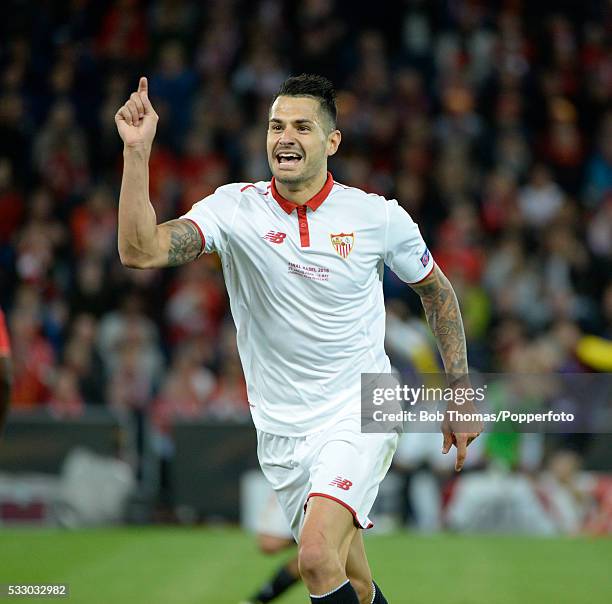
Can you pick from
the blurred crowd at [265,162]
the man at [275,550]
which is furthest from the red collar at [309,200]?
the blurred crowd at [265,162]

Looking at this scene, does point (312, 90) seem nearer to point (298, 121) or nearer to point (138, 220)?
point (298, 121)

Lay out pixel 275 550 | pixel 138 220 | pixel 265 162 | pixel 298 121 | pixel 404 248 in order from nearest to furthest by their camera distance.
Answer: pixel 138 220 → pixel 298 121 → pixel 404 248 → pixel 275 550 → pixel 265 162

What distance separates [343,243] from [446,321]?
2.31 feet

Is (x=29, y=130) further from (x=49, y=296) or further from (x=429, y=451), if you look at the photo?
(x=429, y=451)

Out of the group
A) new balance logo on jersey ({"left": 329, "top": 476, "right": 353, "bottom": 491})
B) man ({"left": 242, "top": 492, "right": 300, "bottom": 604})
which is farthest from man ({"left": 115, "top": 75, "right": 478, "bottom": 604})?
man ({"left": 242, "top": 492, "right": 300, "bottom": 604})

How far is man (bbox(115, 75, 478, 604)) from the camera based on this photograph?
5.31 meters

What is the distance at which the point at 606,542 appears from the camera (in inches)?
462

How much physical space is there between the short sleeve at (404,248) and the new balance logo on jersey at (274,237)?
508 millimetres

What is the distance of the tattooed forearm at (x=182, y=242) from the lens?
495 centimetres

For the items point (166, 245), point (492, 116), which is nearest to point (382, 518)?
point (492, 116)

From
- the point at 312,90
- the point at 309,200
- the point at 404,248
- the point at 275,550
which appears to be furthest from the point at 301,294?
the point at 275,550

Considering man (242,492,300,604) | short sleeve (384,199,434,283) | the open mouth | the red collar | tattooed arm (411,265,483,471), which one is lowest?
man (242,492,300,604)

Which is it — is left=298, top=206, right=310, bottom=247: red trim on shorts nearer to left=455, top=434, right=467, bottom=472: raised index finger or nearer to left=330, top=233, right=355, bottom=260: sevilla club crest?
left=330, top=233, right=355, bottom=260: sevilla club crest

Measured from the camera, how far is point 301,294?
5.38 metres
